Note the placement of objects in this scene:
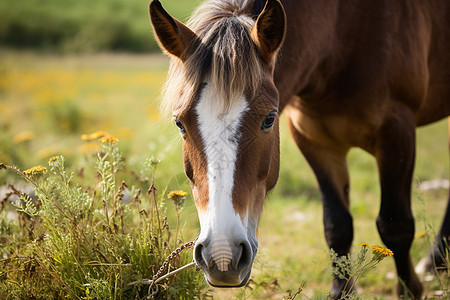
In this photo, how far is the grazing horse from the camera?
183 cm

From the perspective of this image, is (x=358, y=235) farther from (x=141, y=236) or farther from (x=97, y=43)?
(x=97, y=43)

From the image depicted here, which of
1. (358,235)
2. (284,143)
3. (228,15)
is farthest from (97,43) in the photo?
(228,15)

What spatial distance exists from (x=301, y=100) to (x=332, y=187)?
751mm

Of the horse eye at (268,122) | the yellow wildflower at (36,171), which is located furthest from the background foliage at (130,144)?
the horse eye at (268,122)

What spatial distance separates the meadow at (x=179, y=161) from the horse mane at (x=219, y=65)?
0.30 metres

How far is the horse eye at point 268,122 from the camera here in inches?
78.2

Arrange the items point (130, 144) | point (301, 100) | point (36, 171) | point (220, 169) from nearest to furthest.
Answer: point (220, 169) → point (36, 171) → point (301, 100) → point (130, 144)

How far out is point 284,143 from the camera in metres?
6.20

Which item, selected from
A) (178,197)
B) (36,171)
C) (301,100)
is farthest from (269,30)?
(36,171)

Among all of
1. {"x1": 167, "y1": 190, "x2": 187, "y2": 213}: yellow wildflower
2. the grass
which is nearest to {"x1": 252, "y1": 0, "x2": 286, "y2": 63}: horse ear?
{"x1": 167, "y1": 190, "x2": 187, "y2": 213}: yellow wildflower

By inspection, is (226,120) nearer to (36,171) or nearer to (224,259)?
(224,259)

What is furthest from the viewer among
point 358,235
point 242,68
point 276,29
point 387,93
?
point 358,235

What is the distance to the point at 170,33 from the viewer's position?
7.02 feet

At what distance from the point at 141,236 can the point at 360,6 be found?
1995 millimetres
